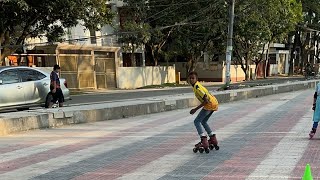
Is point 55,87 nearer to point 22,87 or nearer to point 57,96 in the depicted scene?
point 57,96

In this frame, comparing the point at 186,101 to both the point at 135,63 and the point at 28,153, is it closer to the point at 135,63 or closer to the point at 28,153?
the point at 28,153

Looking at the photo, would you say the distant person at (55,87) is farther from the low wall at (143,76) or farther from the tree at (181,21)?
the tree at (181,21)

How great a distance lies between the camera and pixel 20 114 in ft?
34.0

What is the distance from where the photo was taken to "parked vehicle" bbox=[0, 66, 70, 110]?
11594 millimetres

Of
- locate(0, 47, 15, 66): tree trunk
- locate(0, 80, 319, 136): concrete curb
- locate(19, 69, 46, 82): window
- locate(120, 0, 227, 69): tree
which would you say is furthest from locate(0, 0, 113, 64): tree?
locate(120, 0, 227, 69): tree

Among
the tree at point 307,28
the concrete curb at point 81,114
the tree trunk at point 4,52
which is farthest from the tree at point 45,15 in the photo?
the tree at point 307,28

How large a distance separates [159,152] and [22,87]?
6076mm

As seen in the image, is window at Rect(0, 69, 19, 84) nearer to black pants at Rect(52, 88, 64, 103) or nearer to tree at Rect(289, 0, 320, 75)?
black pants at Rect(52, 88, 64, 103)

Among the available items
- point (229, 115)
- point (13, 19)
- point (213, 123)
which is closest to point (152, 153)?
point (213, 123)

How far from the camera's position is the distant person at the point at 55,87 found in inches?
490

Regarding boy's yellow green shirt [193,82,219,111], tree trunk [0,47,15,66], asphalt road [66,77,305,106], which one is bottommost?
asphalt road [66,77,305,106]

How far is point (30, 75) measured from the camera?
1245 centimetres

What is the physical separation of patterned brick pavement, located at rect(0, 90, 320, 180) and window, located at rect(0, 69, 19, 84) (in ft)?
7.95

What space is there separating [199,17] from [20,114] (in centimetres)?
2267
